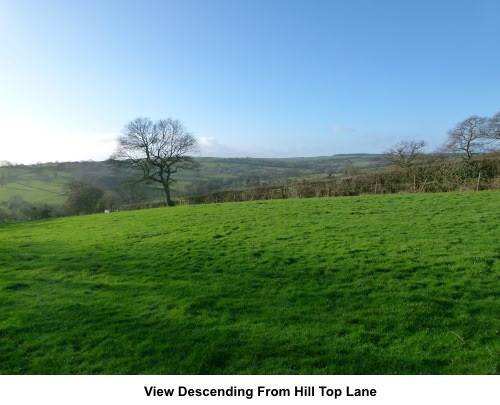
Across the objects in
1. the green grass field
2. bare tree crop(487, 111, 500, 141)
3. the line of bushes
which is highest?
bare tree crop(487, 111, 500, 141)

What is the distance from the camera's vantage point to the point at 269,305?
675 cm

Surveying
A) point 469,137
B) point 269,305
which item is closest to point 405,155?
point 469,137

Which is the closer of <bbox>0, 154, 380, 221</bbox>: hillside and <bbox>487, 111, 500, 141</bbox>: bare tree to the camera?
<bbox>487, 111, 500, 141</bbox>: bare tree

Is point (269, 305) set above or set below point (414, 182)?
below

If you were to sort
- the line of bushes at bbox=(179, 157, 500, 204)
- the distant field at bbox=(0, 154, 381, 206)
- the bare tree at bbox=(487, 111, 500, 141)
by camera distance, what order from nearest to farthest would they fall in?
the line of bushes at bbox=(179, 157, 500, 204) → the bare tree at bbox=(487, 111, 500, 141) → the distant field at bbox=(0, 154, 381, 206)

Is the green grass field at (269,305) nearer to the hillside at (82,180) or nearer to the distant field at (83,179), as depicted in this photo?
the hillside at (82,180)

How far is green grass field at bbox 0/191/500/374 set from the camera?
16.1 feet

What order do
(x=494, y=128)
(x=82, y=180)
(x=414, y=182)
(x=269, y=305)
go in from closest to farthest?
(x=269, y=305) → (x=414, y=182) → (x=494, y=128) → (x=82, y=180)

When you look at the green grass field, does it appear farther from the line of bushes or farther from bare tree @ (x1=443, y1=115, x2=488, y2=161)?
bare tree @ (x1=443, y1=115, x2=488, y2=161)

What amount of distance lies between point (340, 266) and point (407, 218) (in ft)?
Result: 26.1

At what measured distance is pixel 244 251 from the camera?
11.4 meters

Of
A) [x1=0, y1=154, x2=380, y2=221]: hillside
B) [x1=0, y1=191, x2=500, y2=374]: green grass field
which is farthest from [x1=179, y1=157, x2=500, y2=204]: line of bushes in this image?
[x1=0, y1=191, x2=500, y2=374]: green grass field

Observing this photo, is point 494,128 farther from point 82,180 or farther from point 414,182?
point 82,180
